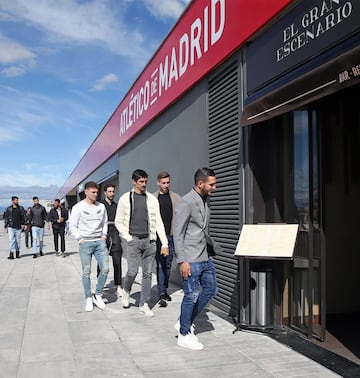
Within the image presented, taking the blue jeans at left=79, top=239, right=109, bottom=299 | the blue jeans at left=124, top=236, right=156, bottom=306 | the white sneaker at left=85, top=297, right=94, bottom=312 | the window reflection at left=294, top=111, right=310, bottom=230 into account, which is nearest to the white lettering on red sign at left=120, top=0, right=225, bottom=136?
the window reflection at left=294, top=111, right=310, bottom=230

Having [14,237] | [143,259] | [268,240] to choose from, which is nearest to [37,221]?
[14,237]

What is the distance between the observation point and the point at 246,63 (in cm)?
542

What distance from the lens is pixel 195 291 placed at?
14.8 feet

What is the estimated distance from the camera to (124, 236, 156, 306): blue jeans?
6.04 meters

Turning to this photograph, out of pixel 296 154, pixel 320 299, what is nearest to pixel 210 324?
pixel 320 299

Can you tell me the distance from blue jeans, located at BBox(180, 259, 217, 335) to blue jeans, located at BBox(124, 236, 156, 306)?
5.01ft

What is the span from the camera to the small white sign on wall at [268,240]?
15.1 feet

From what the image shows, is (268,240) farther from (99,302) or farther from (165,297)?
(99,302)

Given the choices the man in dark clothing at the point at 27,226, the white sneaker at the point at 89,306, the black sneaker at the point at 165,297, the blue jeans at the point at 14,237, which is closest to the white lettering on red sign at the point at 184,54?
the black sneaker at the point at 165,297

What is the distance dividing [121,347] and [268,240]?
1.87m

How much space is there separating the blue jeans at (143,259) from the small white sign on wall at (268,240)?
1.63m

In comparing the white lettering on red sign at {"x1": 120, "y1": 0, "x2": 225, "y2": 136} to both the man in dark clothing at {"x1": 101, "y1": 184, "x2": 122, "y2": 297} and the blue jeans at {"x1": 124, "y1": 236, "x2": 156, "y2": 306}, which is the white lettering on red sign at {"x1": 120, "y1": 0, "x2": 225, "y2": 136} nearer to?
the man in dark clothing at {"x1": 101, "y1": 184, "x2": 122, "y2": 297}

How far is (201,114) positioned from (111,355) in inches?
157

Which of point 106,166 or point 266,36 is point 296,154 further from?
point 106,166
